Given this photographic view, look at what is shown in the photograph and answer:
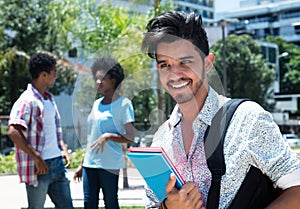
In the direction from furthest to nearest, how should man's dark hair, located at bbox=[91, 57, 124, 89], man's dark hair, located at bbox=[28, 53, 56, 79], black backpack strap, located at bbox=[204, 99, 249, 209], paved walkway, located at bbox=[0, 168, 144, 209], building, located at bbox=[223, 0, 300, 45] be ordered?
building, located at bbox=[223, 0, 300, 45], paved walkway, located at bbox=[0, 168, 144, 209], man's dark hair, located at bbox=[28, 53, 56, 79], man's dark hair, located at bbox=[91, 57, 124, 89], black backpack strap, located at bbox=[204, 99, 249, 209]

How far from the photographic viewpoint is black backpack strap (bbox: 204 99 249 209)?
5.23 feet

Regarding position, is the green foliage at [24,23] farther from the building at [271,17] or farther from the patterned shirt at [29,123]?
the building at [271,17]

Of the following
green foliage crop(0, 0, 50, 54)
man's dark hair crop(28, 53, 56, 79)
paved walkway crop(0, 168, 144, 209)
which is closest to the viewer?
man's dark hair crop(28, 53, 56, 79)

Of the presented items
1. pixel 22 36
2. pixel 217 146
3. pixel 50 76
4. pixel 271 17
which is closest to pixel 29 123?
pixel 50 76

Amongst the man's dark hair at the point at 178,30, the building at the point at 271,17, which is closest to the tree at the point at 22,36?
the man's dark hair at the point at 178,30

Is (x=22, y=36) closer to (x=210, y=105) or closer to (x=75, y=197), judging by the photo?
(x=75, y=197)

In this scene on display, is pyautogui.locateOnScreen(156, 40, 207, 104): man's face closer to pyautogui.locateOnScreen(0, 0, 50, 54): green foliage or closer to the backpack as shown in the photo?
the backpack

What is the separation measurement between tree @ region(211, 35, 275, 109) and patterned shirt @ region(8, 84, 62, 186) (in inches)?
1323

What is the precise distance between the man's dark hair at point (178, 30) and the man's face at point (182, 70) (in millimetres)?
23

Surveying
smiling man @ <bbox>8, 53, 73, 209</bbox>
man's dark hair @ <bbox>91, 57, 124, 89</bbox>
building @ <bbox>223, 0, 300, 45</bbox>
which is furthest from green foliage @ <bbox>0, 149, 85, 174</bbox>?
building @ <bbox>223, 0, 300, 45</bbox>

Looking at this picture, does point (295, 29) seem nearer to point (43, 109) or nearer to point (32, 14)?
point (32, 14)

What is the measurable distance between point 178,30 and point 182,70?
0.16m

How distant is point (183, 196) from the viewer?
151 centimetres

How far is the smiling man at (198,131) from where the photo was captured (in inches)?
62.1
